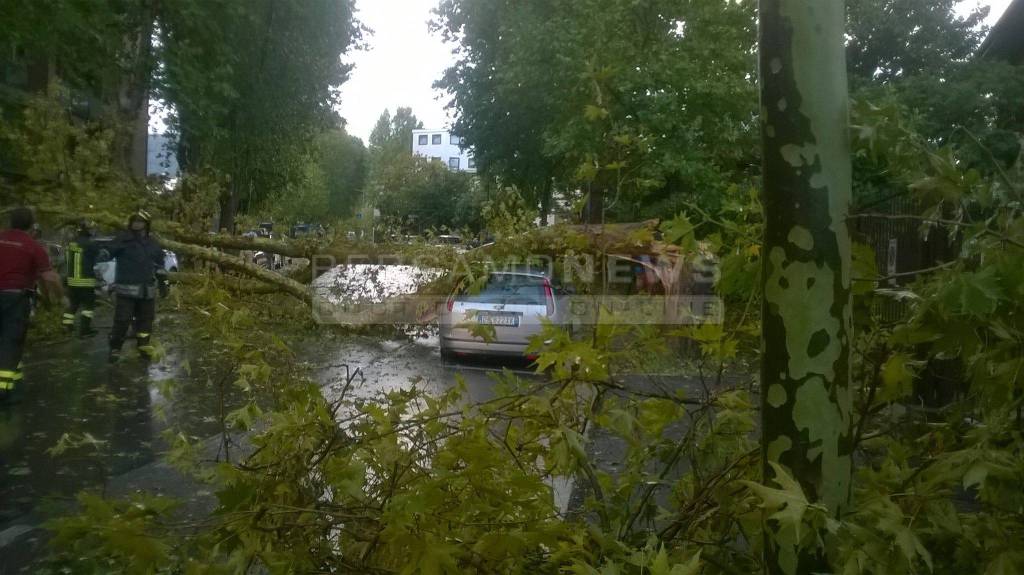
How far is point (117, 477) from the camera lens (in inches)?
227

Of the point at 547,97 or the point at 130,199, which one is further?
the point at 547,97

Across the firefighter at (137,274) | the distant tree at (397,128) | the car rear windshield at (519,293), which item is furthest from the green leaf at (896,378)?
the distant tree at (397,128)

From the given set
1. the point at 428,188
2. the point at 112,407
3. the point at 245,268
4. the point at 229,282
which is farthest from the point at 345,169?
the point at 112,407

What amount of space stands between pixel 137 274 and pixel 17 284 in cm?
223

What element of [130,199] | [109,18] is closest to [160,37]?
[109,18]

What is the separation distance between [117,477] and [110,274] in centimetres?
1359

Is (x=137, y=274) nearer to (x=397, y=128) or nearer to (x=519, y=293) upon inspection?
(x=519, y=293)

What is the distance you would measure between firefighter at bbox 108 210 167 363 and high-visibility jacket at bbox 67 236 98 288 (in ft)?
5.51

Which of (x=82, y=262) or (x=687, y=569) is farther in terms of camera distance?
(x=82, y=262)

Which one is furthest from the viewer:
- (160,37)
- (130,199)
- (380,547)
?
(160,37)

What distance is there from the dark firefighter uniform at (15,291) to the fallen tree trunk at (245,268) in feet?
13.0

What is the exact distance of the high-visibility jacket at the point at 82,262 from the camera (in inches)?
449

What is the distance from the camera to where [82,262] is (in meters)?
11.4

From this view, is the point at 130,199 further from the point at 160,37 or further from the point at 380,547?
the point at 380,547
